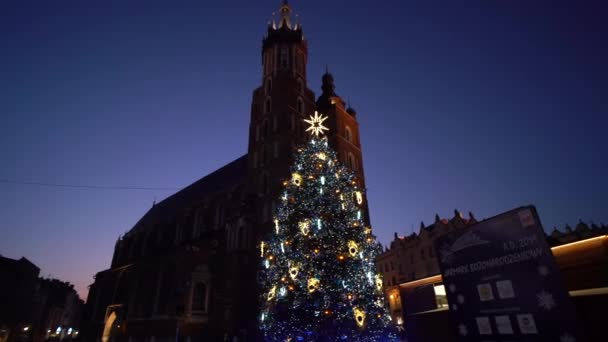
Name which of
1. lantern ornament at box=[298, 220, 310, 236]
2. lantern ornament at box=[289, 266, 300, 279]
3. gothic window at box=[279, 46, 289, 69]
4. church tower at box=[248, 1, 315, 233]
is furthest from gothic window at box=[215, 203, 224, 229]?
lantern ornament at box=[289, 266, 300, 279]

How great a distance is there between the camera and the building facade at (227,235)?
78.4ft

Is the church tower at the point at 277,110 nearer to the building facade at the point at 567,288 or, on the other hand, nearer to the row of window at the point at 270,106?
the row of window at the point at 270,106

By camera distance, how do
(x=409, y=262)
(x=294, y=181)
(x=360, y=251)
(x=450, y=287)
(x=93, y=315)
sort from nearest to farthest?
(x=450, y=287) → (x=360, y=251) → (x=294, y=181) → (x=93, y=315) → (x=409, y=262)

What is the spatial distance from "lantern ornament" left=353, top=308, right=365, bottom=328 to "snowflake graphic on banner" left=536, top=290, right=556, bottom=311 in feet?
26.4

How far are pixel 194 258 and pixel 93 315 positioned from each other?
21853 mm

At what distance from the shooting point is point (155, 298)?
27797 millimetres

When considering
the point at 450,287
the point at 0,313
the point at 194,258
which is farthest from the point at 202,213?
the point at 450,287

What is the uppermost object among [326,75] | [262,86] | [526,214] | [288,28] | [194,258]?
[288,28]

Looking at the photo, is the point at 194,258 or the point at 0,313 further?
the point at 0,313

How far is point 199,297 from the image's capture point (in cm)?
2562

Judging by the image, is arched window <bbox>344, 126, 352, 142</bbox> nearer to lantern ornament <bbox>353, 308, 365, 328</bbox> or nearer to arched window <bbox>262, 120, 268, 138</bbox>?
arched window <bbox>262, 120, 268, 138</bbox>

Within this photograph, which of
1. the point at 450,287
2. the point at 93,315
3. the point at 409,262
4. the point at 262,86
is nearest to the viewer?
the point at 450,287

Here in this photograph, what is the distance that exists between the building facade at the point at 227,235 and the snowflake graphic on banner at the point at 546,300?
1921cm

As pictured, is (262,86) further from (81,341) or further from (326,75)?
(81,341)
